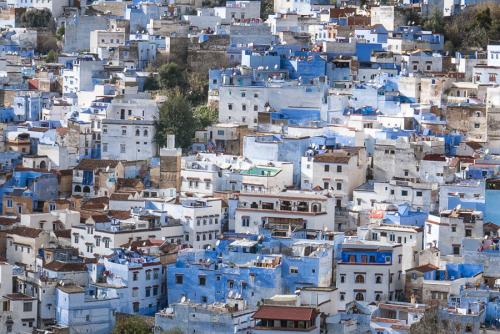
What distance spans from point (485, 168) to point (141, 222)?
7.74 meters

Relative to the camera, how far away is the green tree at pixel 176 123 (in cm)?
4484

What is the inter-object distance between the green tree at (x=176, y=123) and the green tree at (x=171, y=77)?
4.55 m

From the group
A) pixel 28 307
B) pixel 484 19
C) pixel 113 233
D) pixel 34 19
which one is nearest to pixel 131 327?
pixel 28 307

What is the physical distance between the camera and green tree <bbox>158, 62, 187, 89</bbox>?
5028 centimetres

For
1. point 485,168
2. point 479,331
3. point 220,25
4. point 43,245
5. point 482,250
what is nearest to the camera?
point 479,331

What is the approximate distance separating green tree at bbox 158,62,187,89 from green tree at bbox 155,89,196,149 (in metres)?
4.55

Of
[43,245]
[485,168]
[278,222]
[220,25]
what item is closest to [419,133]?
[485,168]

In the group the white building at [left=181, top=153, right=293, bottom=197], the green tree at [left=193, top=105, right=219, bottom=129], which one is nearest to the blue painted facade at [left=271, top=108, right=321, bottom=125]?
the green tree at [left=193, top=105, right=219, bottom=129]

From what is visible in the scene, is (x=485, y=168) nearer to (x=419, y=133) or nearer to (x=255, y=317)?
(x=419, y=133)

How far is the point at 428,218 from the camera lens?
37594 millimetres

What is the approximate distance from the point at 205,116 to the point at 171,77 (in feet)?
12.8

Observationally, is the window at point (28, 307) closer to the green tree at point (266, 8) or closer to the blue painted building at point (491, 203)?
the blue painted building at point (491, 203)

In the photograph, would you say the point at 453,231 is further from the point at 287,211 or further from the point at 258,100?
the point at 258,100

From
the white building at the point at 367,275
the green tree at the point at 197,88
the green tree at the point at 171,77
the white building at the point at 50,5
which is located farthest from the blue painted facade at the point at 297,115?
the white building at the point at 50,5
